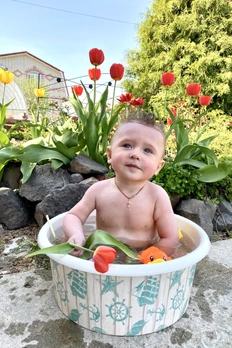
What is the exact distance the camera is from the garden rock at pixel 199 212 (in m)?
1.74

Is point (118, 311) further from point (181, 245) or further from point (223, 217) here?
point (223, 217)

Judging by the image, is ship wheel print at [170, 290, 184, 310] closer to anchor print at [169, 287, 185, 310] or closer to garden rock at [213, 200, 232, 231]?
anchor print at [169, 287, 185, 310]

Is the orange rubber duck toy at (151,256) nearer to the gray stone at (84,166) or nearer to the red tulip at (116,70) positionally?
the gray stone at (84,166)

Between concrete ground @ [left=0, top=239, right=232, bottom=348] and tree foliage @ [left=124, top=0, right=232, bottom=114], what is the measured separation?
5278 millimetres

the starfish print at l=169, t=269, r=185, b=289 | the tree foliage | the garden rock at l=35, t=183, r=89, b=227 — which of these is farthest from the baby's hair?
the tree foliage

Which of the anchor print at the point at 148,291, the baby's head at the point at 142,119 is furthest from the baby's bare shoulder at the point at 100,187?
the anchor print at the point at 148,291

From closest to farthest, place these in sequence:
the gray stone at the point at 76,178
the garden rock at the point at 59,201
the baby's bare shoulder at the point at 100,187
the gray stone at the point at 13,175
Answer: the baby's bare shoulder at the point at 100,187 → the garden rock at the point at 59,201 → the gray stone at the point at 76,178 → the gray stone at the point at 13,175

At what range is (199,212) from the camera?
174 cm

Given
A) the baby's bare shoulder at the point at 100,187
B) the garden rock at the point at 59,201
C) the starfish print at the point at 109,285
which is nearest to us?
the starfish print at the point at 109,285

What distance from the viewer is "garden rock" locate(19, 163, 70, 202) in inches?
71.8

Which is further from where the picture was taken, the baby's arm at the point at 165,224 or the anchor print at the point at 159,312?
the baby's arm at the point at 165,224

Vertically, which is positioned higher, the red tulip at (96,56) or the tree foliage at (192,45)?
the tree foliage at (192,45)

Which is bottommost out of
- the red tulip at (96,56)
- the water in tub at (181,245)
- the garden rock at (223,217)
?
the garden rock at (223,217)

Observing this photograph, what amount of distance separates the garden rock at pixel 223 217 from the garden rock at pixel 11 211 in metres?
1.39
